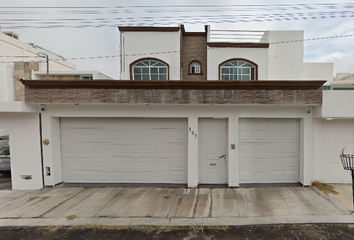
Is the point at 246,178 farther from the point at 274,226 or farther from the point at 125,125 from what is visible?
the point at 125,125

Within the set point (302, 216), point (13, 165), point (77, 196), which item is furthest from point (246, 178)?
point (13, 165)

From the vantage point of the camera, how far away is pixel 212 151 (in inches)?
233

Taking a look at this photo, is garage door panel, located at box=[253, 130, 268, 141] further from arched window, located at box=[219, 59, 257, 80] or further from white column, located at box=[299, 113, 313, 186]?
arched window, located at box=[219, 59, 257, 80]

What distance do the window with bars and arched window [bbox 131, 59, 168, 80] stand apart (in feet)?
12.6

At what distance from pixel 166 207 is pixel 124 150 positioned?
261 cm

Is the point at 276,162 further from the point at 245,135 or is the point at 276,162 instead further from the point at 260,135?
the point at 245,135

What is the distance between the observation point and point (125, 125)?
6.07 metres

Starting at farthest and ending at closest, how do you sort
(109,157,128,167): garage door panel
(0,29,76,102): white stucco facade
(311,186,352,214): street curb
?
1. (0,29,76,102): white stucco facade
2. (109,157,128,167): garage door panel
3. (311,186,352,214): street curb

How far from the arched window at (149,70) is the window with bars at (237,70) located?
12.6ft

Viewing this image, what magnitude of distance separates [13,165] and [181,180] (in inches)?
234

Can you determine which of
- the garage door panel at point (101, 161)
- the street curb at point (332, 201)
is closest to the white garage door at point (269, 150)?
the street curb at point (332, 201)

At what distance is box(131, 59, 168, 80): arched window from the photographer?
10133 millimetres

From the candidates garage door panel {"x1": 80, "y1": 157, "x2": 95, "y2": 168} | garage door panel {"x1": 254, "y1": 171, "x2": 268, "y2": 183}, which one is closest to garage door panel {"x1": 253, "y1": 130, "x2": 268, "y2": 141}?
garage door panel {"x1": 254, "y1": 171, "x2": 268, "y2": 183}

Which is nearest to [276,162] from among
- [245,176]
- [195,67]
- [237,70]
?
[245,176]
